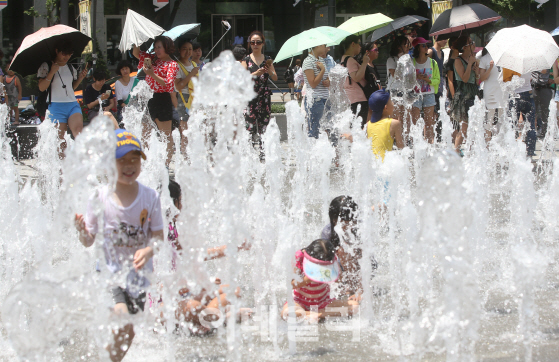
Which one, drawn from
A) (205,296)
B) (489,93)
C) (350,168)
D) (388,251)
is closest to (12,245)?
(205,296)

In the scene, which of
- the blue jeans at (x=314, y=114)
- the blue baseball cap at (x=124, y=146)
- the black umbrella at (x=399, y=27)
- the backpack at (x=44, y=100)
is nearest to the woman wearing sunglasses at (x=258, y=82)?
the blue jeans at (x=314, y=114)

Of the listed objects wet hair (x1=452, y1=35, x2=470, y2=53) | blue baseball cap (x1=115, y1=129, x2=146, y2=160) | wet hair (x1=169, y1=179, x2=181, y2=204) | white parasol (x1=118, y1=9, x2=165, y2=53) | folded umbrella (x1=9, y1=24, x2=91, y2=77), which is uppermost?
white parasol (x1=118, y1=9, x2=165, y2=53)

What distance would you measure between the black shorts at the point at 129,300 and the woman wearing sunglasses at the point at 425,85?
18.8 ft

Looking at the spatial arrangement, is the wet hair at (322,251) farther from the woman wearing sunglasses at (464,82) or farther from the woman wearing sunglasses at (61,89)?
the woman wearing sunglasses at (464,82)

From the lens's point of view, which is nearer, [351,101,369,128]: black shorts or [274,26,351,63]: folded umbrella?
[274,26,351,63]: folded umbrella

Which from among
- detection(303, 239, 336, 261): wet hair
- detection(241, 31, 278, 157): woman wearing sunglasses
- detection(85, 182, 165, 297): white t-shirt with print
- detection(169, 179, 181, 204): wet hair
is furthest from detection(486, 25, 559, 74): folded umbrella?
detection(85, 182, 165, 297): white t-shirt with print

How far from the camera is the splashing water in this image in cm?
284

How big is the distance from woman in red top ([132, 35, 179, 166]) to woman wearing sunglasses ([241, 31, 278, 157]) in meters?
0.98

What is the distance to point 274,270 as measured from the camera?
4.15 m

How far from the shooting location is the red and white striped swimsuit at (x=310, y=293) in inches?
141

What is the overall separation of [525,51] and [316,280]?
15.3 feet

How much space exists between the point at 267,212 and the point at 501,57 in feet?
11.6

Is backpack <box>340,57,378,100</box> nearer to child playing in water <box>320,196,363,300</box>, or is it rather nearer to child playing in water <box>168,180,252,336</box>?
child playing in water <box>320,196,363,300</box>

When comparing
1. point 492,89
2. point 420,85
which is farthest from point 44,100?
point 492,89
